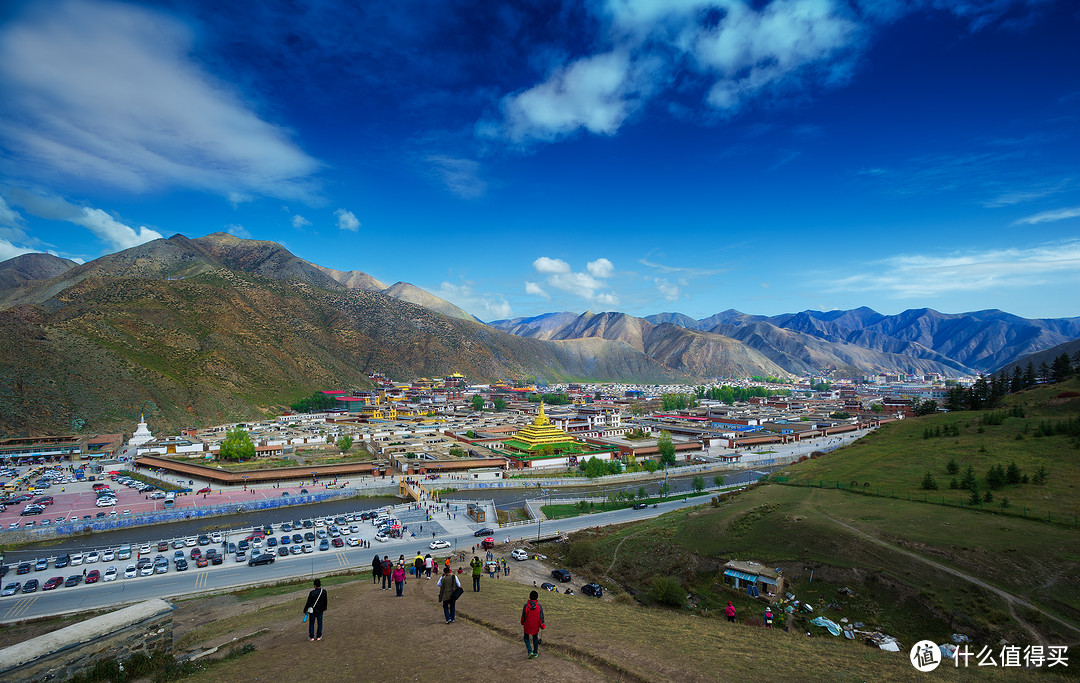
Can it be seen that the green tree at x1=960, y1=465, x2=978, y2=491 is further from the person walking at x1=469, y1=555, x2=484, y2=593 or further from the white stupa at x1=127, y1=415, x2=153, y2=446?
the white stupa at x1=127, y1=415, x2=153, y2=446

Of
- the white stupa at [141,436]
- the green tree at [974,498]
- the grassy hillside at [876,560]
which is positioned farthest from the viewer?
the white stupa at [141,436]

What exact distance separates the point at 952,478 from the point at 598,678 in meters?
31.8

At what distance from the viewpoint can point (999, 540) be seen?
20609 millimetres

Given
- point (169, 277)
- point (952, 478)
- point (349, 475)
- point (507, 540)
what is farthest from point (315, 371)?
point (952, 478)

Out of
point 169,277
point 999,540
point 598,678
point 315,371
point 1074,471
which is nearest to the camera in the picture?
point 598,678

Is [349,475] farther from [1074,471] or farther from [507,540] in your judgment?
[1074,471]

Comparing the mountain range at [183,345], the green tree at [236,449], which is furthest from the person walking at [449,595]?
the mountain range at [183,345]

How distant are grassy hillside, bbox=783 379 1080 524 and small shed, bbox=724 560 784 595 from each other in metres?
12.2

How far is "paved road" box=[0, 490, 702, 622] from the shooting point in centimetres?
2425

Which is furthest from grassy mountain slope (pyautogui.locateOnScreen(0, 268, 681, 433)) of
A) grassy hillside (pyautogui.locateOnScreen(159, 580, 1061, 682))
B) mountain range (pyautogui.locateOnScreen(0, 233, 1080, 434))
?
grassy hillside (pyautogui.locateOnScreen(159, 580, 1061, 682))

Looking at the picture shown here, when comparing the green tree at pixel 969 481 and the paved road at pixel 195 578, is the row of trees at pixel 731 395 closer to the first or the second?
the green tree at pixel 969 481

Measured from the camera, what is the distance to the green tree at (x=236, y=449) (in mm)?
56594

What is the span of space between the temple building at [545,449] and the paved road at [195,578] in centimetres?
2236

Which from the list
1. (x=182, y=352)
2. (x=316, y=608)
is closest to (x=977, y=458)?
(x=316, y=608)
